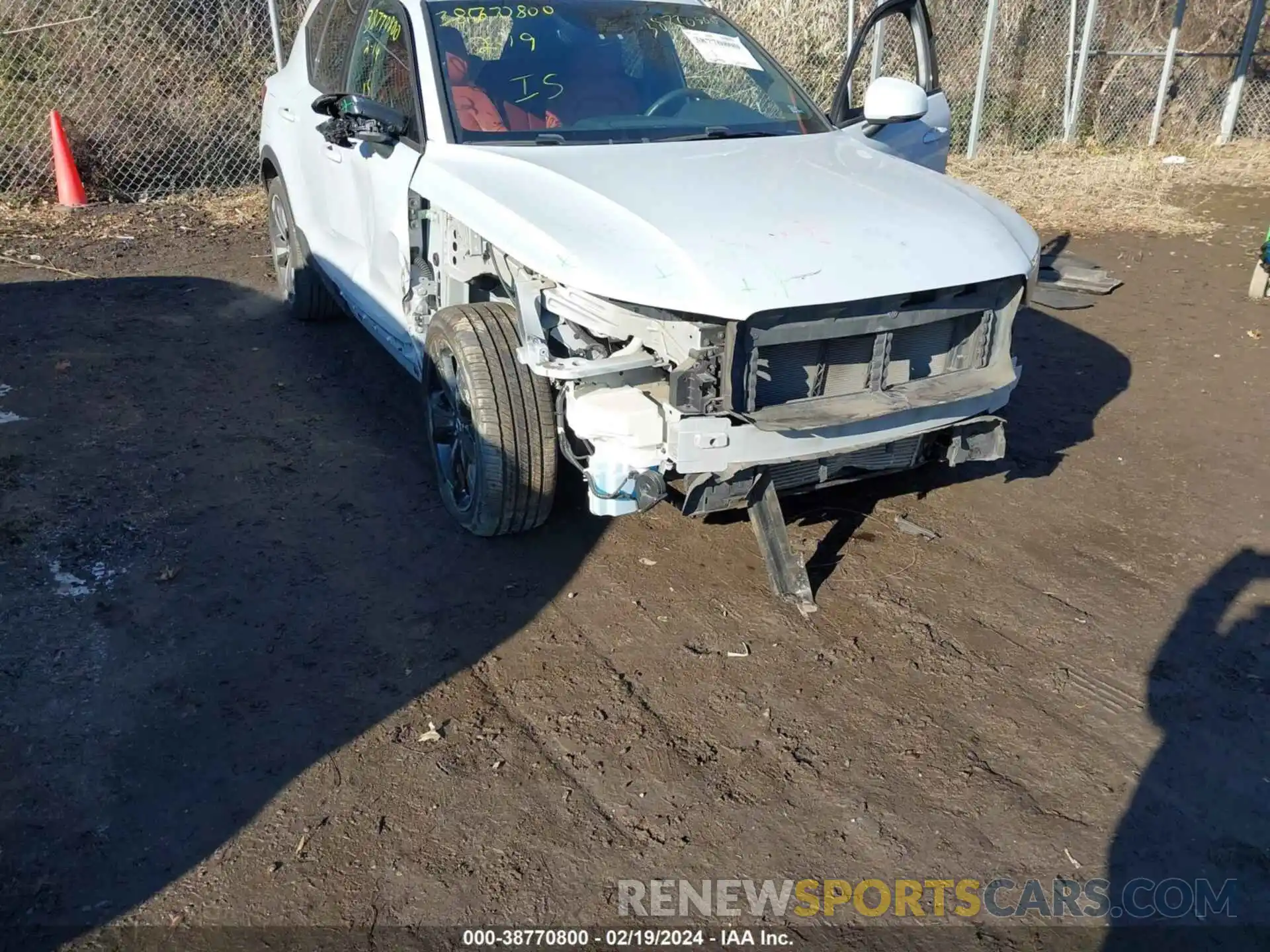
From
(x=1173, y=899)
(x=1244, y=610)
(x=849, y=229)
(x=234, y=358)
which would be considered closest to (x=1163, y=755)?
(x=1173, y=899)

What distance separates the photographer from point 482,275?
13.8ft

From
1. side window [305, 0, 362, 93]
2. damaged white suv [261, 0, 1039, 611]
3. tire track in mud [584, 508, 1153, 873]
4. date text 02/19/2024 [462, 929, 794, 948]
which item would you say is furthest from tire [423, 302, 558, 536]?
side window [305, 0, 362, 93]

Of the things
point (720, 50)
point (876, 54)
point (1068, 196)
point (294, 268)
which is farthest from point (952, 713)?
point (876, 54)

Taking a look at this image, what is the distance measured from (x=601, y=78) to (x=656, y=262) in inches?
67.3

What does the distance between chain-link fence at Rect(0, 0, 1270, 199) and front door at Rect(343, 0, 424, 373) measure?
5.99 meters

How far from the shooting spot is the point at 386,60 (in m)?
4.88

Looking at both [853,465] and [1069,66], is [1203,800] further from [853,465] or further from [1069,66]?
[1069,66]

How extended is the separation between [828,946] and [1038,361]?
15.1ft

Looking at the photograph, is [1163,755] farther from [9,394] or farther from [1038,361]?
[9,394]

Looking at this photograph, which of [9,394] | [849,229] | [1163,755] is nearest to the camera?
[1163,755]

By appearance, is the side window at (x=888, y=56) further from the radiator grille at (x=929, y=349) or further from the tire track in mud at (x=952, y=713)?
the tire track in mud at (x=952, y=713)

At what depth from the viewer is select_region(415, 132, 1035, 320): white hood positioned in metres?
3.34

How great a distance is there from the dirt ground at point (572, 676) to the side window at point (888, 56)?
1.84 metres

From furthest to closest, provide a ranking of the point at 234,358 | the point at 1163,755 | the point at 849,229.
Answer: the point at 234,358
the point at 849,229
the point at 1163,755
